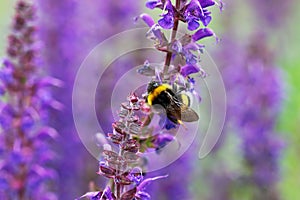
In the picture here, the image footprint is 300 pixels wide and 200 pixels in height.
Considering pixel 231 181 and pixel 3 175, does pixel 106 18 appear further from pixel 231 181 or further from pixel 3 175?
pixel 3 175

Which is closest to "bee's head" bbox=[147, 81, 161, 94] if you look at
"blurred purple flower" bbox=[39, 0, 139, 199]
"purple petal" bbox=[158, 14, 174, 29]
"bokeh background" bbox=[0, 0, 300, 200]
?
"purple petal" bbox=[158, 14, 174, 29]

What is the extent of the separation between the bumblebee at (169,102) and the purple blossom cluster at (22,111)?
4.11ft

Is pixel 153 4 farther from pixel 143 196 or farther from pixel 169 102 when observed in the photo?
pixel 143 196

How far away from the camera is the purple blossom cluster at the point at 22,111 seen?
375cm

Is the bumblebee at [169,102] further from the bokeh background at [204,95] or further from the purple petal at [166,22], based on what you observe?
the bokeh background at [204,95]

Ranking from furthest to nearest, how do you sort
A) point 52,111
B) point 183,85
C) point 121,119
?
point 52,111
point 183,85
point 121,119

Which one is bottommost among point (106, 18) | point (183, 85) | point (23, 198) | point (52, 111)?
point (183, 85)

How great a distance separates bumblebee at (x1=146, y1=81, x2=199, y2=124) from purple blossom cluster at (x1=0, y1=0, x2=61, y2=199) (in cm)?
125

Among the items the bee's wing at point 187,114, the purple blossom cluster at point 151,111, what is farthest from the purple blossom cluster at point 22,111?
the bee's wing at point 187,114

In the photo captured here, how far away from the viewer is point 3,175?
3.89 metres

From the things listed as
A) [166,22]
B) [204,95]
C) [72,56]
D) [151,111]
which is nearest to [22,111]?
[151,111]

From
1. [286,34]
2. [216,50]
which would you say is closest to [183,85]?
[216,50]

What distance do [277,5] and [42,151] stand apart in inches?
266

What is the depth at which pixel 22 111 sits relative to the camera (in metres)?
3.82
